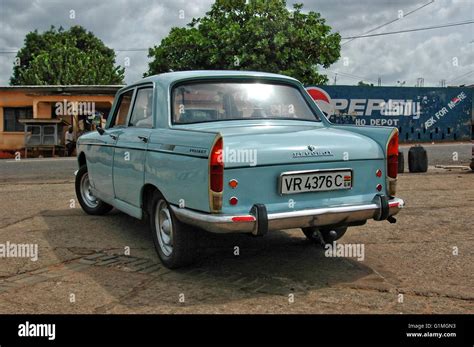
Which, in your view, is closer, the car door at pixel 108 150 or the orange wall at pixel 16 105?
the car door at pixel 108 150

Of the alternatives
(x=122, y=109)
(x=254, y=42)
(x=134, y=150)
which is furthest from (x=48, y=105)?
(x=134, y=150)

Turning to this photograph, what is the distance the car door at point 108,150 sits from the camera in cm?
533

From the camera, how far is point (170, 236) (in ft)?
13.8

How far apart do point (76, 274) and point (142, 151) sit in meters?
1.21

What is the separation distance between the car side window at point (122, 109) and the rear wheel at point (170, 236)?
1405 mm

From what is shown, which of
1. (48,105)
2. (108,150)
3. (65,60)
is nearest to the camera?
(108,150)

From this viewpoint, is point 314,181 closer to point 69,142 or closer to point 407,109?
point 69,142

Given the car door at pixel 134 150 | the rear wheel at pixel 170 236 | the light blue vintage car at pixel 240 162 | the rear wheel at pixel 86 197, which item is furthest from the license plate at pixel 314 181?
the rear wheel at pixel 86 197

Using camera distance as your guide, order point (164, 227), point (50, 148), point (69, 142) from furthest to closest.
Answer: point (50, 148), point (69, 142), point (164, 227)

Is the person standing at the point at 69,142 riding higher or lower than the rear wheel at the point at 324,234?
higher

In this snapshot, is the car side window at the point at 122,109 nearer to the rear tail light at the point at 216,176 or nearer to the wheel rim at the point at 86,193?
the wheel rim at the point at 86,193

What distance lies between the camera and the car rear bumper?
3506 mm

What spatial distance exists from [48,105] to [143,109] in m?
23.1
